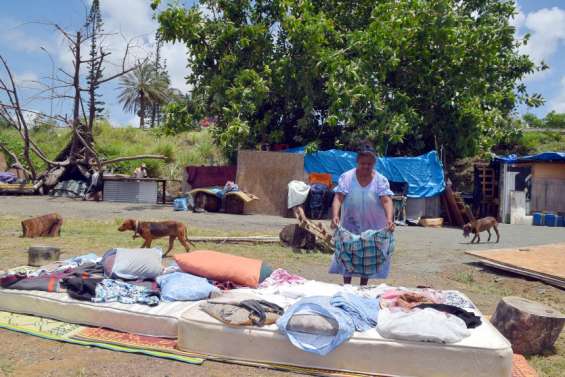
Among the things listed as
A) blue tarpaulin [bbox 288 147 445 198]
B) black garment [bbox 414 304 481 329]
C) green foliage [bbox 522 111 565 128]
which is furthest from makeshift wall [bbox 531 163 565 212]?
green foliage [bbox 522 111 565 128]

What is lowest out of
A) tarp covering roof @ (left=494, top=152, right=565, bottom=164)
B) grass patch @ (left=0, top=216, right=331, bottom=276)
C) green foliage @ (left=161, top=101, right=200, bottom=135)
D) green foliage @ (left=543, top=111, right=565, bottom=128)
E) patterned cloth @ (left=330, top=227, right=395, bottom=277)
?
grass patch @ (left=0, top=216, right=331, bottom=276)

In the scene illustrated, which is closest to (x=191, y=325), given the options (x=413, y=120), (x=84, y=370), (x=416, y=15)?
(x=84, y=370)

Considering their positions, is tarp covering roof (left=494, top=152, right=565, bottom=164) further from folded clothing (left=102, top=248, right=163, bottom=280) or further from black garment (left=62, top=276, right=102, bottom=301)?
black garment (left=62, top=276, right=102, bottom=301)

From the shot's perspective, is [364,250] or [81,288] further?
[364,250]

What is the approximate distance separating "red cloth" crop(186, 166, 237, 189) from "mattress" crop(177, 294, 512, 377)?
14.4 metres

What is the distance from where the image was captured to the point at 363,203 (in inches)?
200

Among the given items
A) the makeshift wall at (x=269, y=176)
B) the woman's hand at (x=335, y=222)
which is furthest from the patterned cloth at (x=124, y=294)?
the makeshift wall at (x=269, y=176)

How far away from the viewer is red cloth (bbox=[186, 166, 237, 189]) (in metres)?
18.2

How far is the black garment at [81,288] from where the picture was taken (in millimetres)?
Answer: 4293

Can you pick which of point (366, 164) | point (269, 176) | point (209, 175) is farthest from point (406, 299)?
point (209, 175)

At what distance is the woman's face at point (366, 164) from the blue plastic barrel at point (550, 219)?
13655 mm

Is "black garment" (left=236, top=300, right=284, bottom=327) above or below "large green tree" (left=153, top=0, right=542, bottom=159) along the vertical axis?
below

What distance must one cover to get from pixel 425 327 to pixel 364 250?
65.1 inches

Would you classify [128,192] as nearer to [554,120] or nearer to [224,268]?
[224,268]
